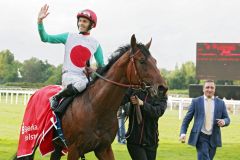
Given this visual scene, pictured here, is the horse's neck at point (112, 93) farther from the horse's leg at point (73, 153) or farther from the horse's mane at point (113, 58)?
the horse's leg at point (73, 153)

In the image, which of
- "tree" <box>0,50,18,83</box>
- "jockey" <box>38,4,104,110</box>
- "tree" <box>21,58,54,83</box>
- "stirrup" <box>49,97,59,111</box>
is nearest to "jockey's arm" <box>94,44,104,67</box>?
"jockey" <box>38,4,104,110</box>

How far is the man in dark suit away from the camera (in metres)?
6.89

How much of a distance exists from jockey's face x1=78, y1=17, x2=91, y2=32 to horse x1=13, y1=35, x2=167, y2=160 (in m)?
0.56

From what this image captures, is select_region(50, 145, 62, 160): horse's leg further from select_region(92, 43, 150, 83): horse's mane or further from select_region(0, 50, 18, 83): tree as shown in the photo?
select_region(0, 50, 18, 83): tree

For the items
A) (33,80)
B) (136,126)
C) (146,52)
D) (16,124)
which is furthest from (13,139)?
(33,80)

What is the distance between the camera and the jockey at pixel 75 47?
6.05 meters

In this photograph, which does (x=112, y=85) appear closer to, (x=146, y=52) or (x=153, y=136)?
(x=146, y=52)

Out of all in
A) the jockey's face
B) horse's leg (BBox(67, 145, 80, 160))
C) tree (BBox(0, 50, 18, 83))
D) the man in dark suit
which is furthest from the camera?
tree (BBox(0, 50, 18, 83))

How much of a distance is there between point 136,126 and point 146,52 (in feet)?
4.05

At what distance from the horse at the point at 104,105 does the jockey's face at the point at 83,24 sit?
562 mm

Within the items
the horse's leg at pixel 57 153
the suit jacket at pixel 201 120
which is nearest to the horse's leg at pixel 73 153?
the horse's leg at pixel 57 153

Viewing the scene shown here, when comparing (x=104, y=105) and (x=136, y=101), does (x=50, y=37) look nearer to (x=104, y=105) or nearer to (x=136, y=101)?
(x=104, y=105)

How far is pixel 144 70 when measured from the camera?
5344 mm

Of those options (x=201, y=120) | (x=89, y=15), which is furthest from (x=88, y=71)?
(x=201, y=120)
